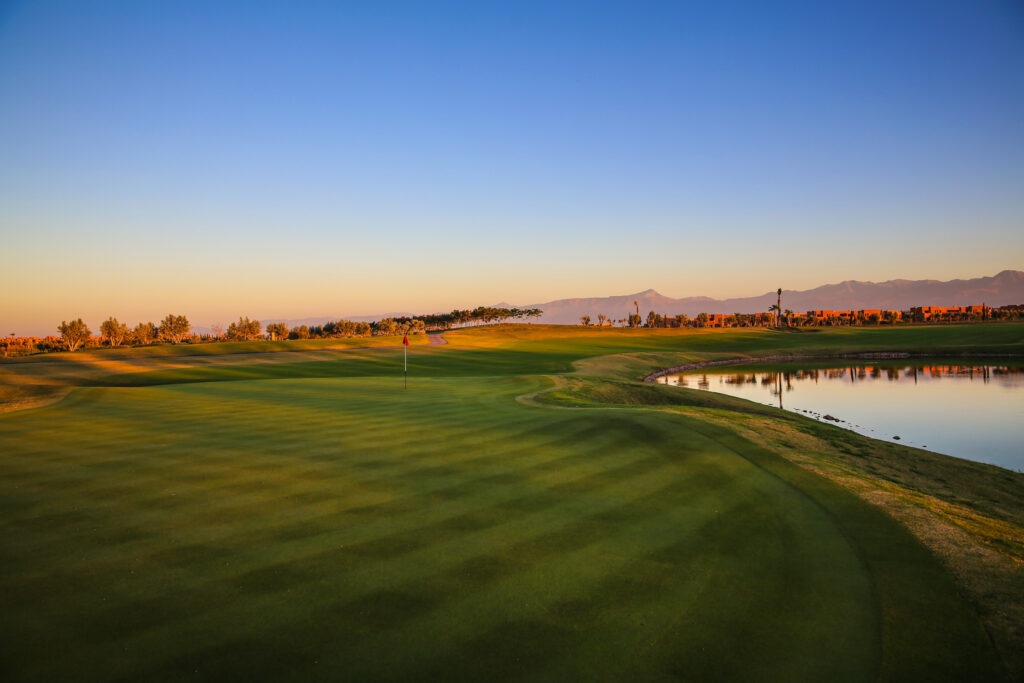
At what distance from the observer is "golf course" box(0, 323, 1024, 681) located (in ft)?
14.5

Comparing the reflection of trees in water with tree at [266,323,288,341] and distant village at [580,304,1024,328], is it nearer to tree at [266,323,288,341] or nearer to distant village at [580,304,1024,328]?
distant village at [580,304,1024,328]

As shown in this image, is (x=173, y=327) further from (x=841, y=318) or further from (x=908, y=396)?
(x=841, y=318)

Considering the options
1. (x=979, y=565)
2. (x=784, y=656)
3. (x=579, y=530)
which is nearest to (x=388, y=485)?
(x=579, y=530)

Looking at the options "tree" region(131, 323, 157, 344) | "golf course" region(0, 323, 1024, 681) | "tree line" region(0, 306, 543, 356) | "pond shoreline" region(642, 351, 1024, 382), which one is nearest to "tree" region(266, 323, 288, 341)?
"tree line" region(0, 306, 543, 356)

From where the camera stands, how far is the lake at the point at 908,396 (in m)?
21.6

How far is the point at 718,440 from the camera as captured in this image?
12344 mm

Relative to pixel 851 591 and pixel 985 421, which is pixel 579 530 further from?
pixel 985 421

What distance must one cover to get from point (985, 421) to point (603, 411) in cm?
2294

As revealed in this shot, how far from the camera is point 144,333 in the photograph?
8400 cm

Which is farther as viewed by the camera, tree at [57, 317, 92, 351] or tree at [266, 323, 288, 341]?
tree at [266, 323, 288, 341]

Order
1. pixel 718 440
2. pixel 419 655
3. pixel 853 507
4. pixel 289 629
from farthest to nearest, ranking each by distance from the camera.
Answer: pixel 718 440
pixel 853 507
pixel 289 629
pixel 419 655

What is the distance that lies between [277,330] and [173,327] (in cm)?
1751

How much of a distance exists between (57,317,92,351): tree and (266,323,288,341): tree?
3027 cm

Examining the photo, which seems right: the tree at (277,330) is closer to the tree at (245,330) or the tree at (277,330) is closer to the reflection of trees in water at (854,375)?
the tree at (245,330)
